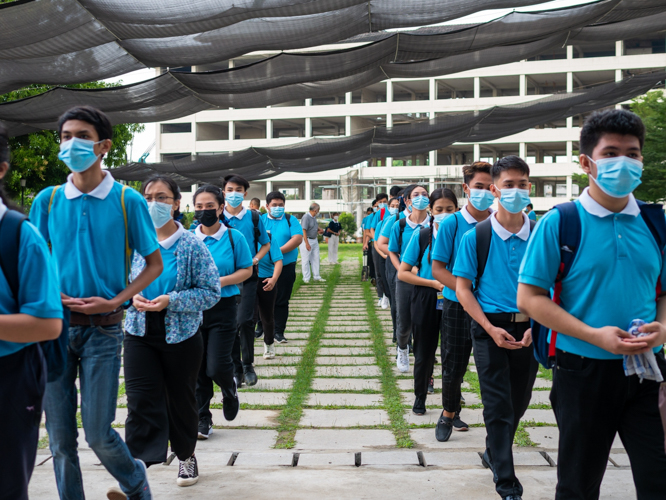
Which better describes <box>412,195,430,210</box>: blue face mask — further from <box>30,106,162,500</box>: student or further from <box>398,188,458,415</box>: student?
<box>30,106,162,500</box>: student

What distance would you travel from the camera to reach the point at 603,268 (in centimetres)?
260

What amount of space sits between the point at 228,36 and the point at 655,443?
5.40 metres

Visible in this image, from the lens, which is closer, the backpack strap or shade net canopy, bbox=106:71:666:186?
the backpack strap

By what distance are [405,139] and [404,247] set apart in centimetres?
615

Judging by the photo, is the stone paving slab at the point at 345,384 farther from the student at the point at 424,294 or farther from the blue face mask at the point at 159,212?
the blue face mask at the point at 159,212

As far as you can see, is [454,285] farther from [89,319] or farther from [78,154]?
[78,154]

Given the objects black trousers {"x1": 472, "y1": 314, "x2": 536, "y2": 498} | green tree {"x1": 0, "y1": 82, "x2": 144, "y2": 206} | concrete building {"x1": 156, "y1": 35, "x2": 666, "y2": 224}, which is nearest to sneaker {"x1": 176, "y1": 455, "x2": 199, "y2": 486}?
black trousers {"x1": 472, "y1": 314, "x2": 536, "y2": 498}

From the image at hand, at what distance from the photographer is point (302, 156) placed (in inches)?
549

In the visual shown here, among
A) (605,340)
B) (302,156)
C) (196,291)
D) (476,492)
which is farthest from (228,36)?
(302,156)

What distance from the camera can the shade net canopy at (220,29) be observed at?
5840 millimetres

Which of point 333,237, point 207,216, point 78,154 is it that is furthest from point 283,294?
point 333,237

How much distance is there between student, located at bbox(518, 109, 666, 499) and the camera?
101 inches

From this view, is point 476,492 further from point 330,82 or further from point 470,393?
point 330,82

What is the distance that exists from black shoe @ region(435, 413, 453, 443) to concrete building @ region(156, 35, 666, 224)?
1577 inches
